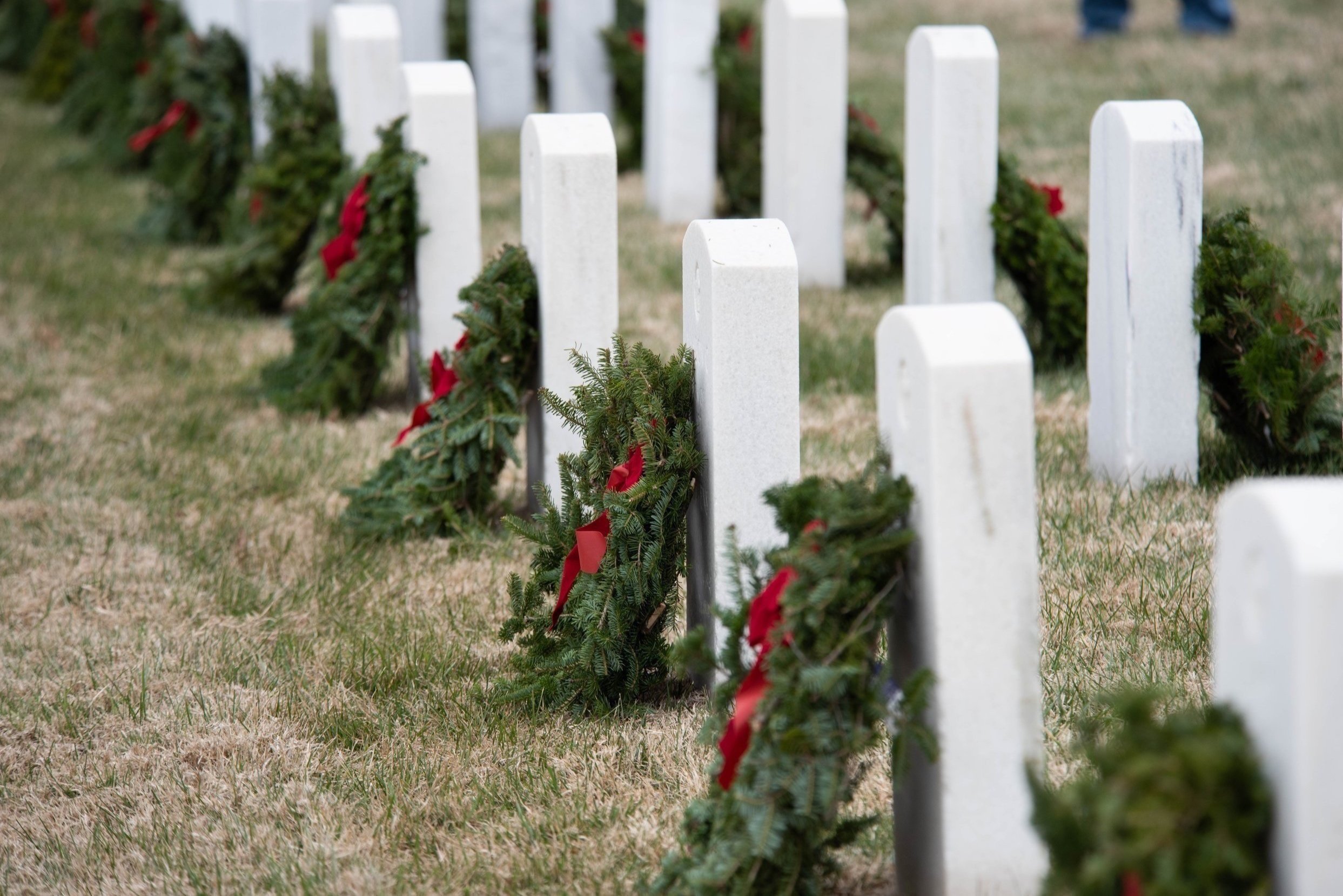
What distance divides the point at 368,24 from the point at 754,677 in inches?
141

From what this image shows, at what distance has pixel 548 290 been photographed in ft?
11.6

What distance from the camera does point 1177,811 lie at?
Result: 59.9 inches

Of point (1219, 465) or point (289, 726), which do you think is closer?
point (289, 726)

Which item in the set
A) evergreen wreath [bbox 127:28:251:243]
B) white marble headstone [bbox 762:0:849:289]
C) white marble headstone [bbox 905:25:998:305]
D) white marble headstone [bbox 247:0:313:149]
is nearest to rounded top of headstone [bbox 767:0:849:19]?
white marble headstone [bbox 762:0:849:289]

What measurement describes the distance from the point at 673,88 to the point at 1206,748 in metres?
5.83

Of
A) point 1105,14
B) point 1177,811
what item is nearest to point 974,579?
point 1177,811

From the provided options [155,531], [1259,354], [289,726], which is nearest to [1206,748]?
[289,726]

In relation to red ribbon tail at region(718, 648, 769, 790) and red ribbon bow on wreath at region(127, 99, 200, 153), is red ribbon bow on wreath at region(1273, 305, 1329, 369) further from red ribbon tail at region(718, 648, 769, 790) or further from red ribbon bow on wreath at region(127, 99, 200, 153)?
red ribbon bow on wreath at region(127, 99, 200, 153)

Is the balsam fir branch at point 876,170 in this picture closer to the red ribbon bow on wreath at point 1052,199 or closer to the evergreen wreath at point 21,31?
the red ribbon bow on wreath at point 1052,199

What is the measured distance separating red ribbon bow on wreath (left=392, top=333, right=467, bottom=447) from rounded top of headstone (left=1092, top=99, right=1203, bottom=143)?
5.43 feet

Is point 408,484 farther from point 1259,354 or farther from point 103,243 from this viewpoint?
point 103,243

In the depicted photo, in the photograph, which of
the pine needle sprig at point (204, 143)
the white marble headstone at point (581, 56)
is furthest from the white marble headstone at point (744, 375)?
the white marble headstone at point (581, 56)

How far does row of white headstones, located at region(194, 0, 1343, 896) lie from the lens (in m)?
1.54

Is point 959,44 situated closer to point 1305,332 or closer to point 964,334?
point 1305,332
